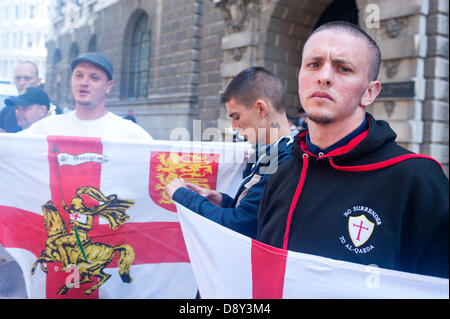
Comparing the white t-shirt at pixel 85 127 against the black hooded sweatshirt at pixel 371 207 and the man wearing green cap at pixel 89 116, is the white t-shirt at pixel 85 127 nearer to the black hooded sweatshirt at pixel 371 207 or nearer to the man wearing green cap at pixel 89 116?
the man wearing green cap at pixel 89 116

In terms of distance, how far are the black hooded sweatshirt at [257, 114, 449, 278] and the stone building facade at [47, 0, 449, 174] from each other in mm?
2424

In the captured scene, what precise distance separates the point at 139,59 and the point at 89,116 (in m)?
14.5

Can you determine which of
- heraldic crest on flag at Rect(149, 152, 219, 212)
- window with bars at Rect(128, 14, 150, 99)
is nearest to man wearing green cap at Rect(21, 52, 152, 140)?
heraldic crest on flag at Rect(149, 152, 219, 212)

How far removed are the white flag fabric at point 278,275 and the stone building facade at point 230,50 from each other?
221cm

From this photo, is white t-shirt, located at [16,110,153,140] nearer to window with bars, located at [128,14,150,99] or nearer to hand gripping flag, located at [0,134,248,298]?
hand gripping flag, located at [0,134,248,298]

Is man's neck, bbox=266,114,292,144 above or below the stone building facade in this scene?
below

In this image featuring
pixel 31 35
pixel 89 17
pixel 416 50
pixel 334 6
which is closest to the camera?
pixel 416 50

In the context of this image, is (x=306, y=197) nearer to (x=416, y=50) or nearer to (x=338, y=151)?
(x=338, y=151)

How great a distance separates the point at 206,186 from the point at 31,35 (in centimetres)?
7385

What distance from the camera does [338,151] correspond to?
138 cm

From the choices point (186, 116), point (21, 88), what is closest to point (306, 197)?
point (21, 88)

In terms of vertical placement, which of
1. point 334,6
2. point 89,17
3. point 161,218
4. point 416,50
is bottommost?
point 161,218

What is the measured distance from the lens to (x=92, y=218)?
2445mm

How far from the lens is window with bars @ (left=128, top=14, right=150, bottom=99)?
53.7 ft
